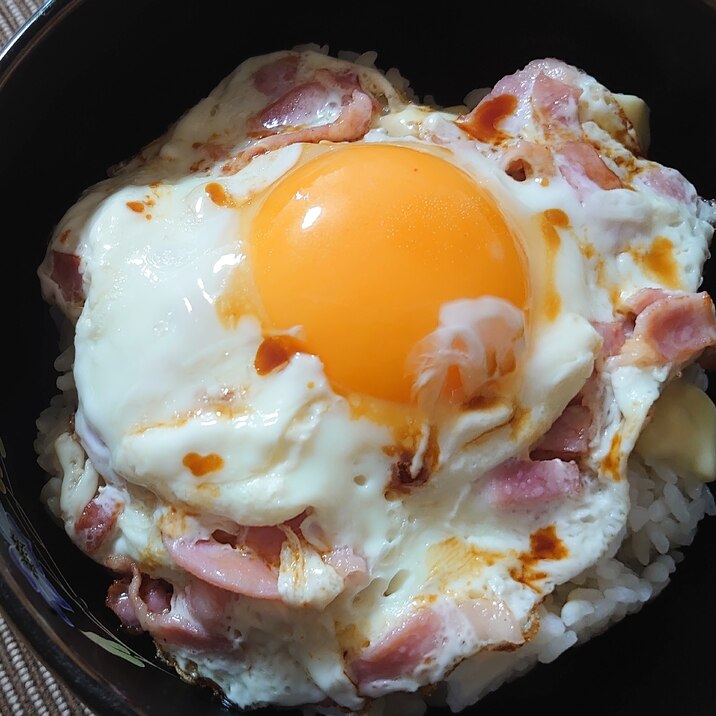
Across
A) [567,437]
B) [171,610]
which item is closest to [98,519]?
[171,610]

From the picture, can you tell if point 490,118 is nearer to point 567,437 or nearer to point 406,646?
point 567,437

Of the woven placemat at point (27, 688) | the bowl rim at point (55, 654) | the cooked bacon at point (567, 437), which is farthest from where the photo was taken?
the woven placemat at point (27, 688)

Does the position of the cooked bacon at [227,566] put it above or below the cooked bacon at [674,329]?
above

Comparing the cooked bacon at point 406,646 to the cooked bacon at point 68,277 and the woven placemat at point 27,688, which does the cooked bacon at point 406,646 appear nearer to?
the woven placemat at point 27,688

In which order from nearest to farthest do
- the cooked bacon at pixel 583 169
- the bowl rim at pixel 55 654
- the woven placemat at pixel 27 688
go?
the bowl rim at pixel 55 654 → the cooked bacon at pixel 583 169 → the woven placemat at pixel 27 688

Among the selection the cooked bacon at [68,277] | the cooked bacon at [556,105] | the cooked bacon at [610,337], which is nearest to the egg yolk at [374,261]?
the cooked bacon at [610,337]

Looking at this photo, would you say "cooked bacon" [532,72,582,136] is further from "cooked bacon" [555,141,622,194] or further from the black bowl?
the black bowl

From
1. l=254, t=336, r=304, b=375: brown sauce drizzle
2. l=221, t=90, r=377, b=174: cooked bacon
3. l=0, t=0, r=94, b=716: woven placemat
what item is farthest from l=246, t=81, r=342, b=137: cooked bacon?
l=0, t=0, r=94, b=716: woven placemat
